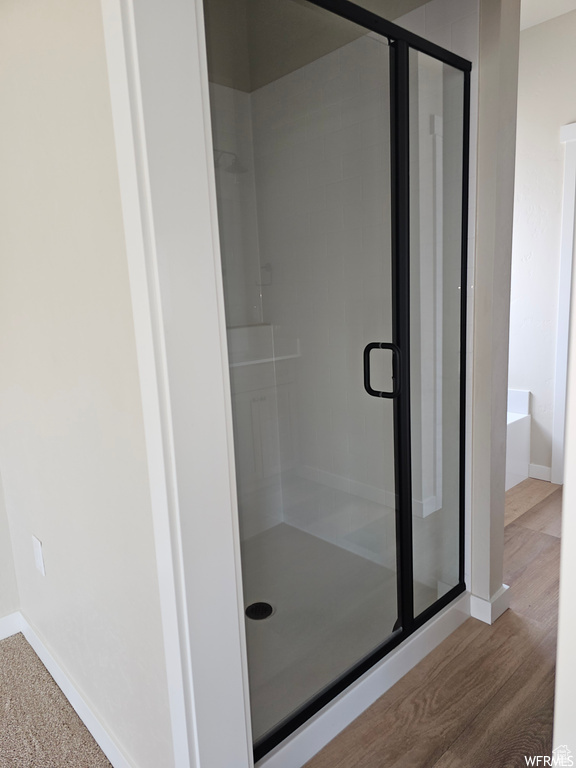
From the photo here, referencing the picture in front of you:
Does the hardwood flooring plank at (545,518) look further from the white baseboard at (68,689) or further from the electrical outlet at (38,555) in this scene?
the electrical outlet at (38,555)

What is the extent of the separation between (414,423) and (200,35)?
1278 mm

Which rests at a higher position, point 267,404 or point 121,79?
point 121,79

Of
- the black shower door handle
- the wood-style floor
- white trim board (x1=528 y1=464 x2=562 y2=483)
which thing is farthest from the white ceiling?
the wood-style floor

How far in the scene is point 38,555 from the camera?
1.77 metres

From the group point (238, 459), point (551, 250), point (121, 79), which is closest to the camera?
point (121, 79)

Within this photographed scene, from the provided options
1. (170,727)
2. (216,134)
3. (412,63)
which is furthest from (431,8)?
(170,727)

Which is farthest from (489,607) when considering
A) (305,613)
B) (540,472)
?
(540,472)

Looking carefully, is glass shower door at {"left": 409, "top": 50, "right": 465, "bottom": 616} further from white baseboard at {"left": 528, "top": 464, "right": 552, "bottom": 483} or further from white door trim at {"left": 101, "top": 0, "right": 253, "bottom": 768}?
white baseboard at {"left": 528, "top": 464, "right": 552, "bottom": 483}

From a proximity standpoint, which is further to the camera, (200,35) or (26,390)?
(26,390)

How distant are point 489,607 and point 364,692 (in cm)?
64

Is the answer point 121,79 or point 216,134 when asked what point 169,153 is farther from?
point 216,134

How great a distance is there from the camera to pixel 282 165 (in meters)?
1.67

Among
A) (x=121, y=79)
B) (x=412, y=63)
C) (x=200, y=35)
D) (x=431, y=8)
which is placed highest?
(x=431, y=8)

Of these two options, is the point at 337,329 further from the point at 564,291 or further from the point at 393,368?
the point at 564,291
